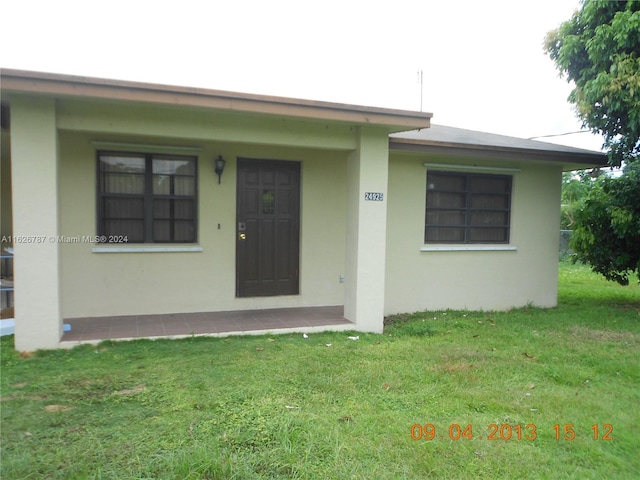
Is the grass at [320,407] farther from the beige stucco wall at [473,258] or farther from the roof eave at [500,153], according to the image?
the roof eave at [500,153]

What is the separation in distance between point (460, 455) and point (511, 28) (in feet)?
48.8

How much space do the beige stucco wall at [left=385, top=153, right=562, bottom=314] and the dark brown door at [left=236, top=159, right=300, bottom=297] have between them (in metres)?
1.64

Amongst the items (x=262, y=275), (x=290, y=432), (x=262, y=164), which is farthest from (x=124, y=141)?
(x=290, y=432)

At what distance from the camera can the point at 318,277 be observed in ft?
24.5

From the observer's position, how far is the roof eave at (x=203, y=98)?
14.6ft

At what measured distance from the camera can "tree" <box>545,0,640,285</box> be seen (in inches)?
257

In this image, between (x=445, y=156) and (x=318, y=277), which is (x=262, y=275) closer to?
(x=318, y=277)

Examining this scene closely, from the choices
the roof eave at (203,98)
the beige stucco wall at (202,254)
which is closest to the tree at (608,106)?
the roof eave at (203,98)

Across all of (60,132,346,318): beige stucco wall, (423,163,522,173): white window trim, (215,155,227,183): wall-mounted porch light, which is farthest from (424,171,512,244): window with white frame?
(215,155,227,183): wall-mounted porch light

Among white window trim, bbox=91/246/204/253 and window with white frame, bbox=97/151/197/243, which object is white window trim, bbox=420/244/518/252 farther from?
window with white frame, bbox=97/151/197/243

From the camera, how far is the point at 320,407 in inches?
142

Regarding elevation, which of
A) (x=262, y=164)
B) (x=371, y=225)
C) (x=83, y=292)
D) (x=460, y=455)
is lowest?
(x=460, y=455)
